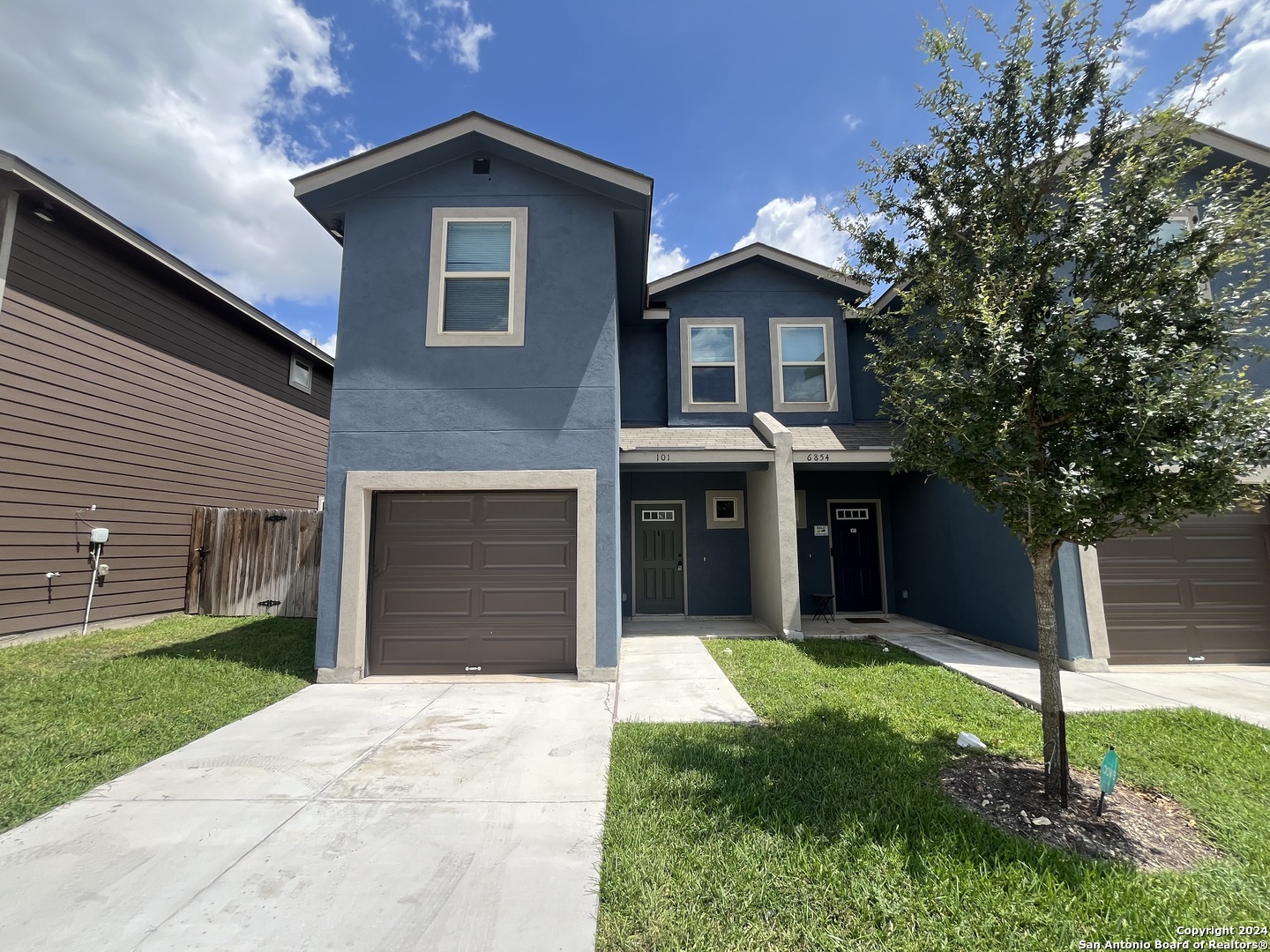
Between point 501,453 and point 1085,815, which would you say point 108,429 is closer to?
point 501,453

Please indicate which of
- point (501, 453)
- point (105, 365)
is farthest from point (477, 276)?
point (105, 365)

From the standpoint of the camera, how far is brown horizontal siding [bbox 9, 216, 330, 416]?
7879 millimetres

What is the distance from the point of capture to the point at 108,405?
346 inches

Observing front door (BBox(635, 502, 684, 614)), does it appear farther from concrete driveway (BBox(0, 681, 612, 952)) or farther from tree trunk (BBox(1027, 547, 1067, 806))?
tree trunk (BBox(1027, 547, 1067, 806))

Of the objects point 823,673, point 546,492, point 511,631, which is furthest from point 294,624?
point 823,673

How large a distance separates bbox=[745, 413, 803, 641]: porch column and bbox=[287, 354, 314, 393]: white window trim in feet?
36.1

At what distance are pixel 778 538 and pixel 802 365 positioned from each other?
12.5 feet

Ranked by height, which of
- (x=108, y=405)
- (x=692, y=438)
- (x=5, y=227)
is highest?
(x=5, y=227)

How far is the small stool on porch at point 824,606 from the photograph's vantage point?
1000 centimetres

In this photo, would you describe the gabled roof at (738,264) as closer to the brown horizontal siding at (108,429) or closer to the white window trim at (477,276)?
the white window trim at (477,276)

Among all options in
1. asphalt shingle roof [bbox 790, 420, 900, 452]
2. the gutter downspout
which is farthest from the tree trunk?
the gutter downspout

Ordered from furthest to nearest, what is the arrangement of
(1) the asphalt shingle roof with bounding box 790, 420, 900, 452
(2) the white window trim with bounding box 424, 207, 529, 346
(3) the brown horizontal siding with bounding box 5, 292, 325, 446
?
(1) the asphalt shingle roof with bounding box 790, 420, 900, 452 → (3) the brown horizontal siding with bounding box 5, 292, 325, 446 → (2) the white window trim with bounding box 424, 207, 529, 346

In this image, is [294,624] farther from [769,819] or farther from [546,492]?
[769,819]

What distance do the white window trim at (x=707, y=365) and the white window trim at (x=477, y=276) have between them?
4.37 metres
